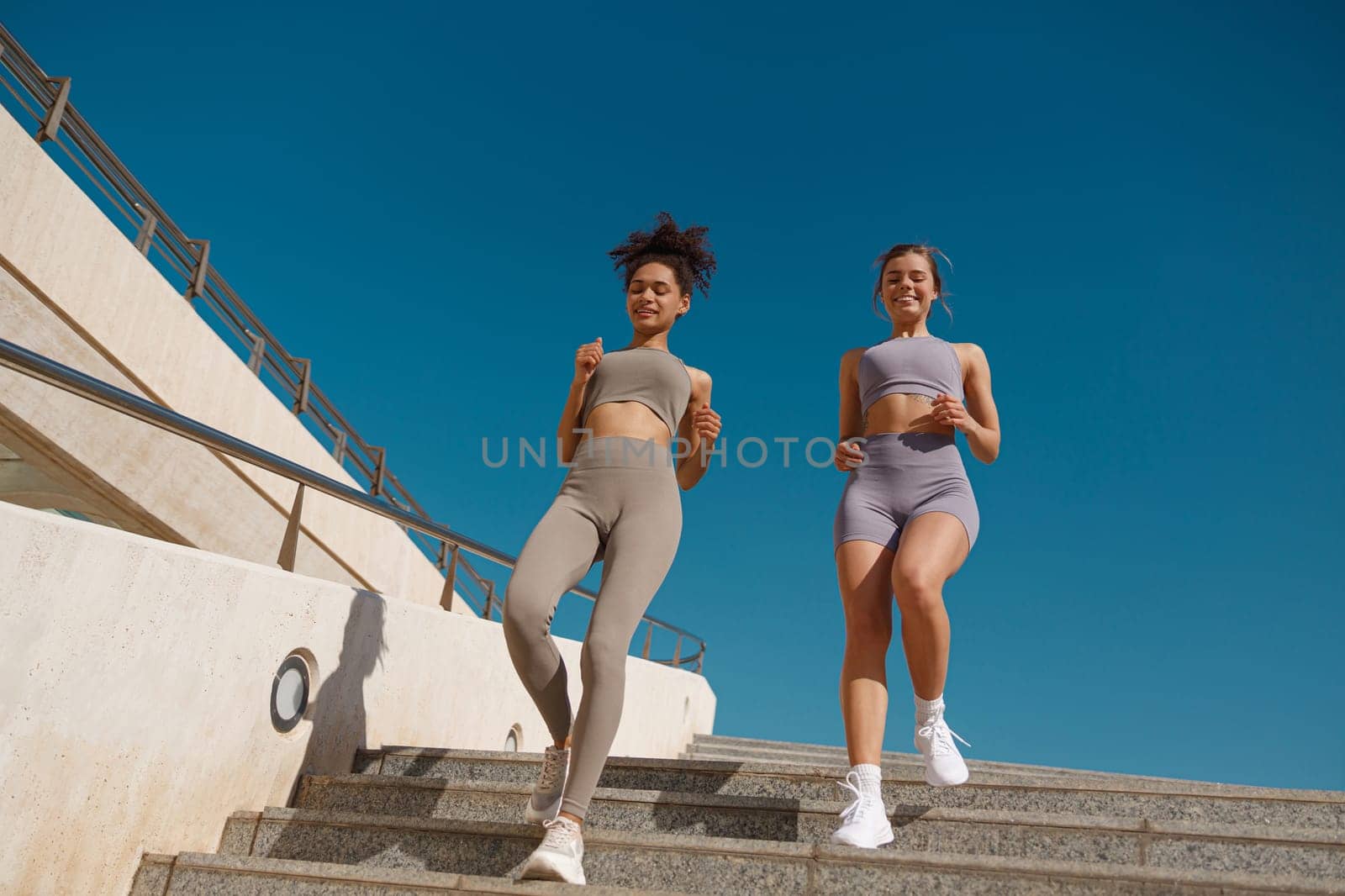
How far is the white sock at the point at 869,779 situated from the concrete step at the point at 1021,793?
0.55m

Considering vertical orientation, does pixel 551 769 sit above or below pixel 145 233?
below

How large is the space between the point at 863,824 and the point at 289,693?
2256 mm

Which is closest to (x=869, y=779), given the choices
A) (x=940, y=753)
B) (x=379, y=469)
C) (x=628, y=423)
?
(x=940, y=753)

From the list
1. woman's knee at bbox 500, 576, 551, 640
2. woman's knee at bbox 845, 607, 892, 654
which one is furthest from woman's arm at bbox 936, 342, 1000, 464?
woman's knee at bbox 500, 576, 551, 640

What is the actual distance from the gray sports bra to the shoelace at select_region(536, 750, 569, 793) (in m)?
1.16

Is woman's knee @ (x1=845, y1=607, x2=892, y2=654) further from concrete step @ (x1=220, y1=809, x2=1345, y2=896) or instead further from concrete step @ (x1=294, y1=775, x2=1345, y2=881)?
concrete step @ (x1=220, y1=809, x2=1345, y2=896)

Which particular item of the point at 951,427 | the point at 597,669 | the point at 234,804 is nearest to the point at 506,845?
the point at 597,669

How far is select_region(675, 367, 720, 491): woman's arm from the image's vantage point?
3.48 metres

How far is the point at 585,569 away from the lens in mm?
3201

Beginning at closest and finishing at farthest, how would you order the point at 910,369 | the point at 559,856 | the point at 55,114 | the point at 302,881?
1. the point at 559,856
2. the point at 302,881
3. the point at 910,369
4. the point at 55,114

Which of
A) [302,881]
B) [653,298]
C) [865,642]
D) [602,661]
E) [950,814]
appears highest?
[653,298]

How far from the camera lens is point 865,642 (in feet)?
A: 10.5

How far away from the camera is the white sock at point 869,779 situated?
9.59ft

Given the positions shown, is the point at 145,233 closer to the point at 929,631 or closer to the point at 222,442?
the point at 222,442
